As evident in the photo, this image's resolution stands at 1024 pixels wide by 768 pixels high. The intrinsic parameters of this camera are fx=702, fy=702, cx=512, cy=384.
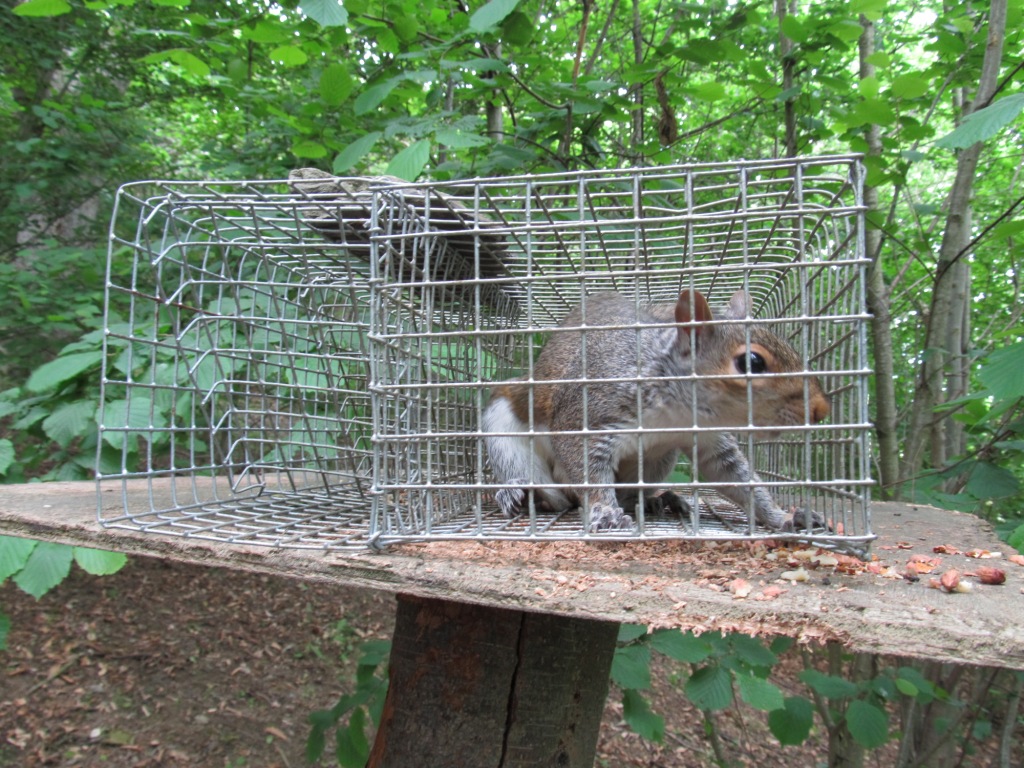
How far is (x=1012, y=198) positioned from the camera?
3.71 meters

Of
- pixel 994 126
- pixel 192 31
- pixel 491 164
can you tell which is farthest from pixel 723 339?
pixel 192 31

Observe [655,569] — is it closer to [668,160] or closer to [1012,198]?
[668,160]

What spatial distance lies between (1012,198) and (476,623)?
3.81 metres

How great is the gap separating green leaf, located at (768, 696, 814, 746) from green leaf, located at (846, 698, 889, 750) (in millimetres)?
123

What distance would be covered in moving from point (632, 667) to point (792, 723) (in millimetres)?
694

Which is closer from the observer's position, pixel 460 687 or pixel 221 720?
pixel 460 687

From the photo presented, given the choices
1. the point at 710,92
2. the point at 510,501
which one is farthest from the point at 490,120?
the point at 510,501

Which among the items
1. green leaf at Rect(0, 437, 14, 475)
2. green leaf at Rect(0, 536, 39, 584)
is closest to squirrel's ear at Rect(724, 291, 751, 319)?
green leaf at Rect(0, 536, 39, 584)

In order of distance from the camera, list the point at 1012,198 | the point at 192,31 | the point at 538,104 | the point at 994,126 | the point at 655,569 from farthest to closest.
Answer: the point at 1012,198 < the point at 538,104 < the point at 192,31 < the point at 994,126 < the point at 655,569

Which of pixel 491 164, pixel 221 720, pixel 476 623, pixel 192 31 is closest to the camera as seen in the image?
pixel 476 623

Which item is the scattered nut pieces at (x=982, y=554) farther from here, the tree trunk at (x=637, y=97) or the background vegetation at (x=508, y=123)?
the tree trunk at (x=637, y=97)

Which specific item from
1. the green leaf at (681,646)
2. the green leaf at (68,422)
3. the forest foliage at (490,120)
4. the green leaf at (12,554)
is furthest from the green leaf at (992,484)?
the green leaf at (68,422)

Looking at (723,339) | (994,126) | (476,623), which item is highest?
(994,126)

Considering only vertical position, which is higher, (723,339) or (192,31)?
(192,31)
